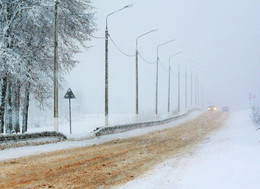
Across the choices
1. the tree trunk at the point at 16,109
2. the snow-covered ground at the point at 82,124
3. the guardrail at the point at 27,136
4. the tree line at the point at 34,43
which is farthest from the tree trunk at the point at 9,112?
the guardrail at the point at 27,136

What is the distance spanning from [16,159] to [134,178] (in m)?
4.43

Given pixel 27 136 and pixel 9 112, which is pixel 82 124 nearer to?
pixel 9 112

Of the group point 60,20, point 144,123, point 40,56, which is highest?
point 60,20

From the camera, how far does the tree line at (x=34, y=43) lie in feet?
59.6

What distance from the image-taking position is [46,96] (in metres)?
24.1

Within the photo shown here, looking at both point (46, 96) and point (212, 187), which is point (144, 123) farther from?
point (212, 187)

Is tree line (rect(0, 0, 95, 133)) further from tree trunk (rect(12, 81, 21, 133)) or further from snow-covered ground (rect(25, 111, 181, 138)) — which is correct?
snow-covered ground (rect(25, 111, 181, 138))

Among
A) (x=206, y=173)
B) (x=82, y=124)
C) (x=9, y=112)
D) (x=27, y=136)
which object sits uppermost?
(x=9, y=112)

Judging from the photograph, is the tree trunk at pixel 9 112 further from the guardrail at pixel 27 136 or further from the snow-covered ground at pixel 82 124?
the guardrail at pixel 27 136

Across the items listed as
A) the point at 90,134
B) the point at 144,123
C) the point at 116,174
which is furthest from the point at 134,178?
the point at 144,123

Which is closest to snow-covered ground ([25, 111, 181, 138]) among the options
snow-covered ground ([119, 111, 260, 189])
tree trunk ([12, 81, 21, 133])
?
tree trunk ([12, 81, 21, 133])

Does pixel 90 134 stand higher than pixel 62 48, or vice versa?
pixel 62 48

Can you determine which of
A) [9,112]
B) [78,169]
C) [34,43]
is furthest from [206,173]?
[34,43]

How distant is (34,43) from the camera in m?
21.3
